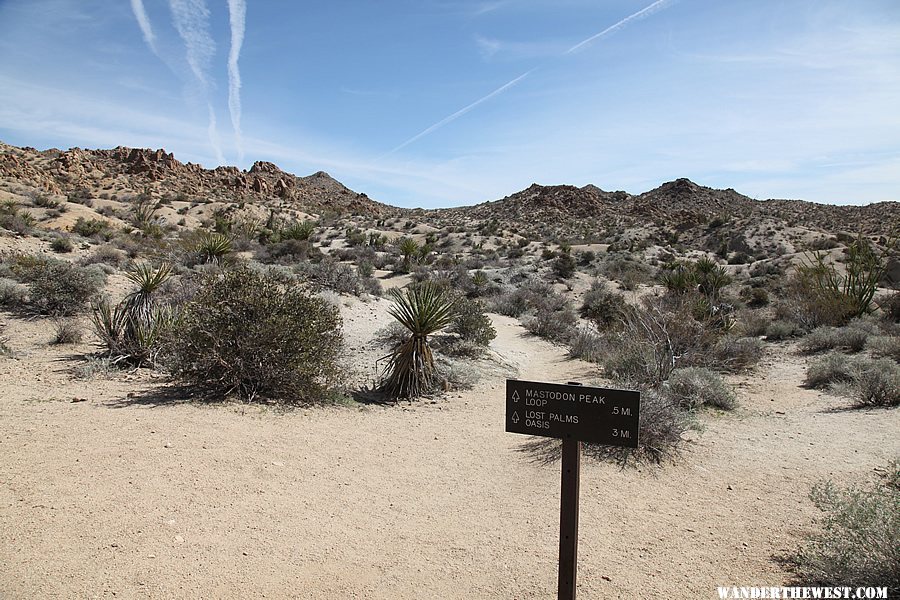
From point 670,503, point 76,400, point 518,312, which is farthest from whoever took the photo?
point 518,312

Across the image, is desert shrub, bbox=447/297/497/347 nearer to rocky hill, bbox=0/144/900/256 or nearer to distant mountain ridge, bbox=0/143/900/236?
rocky hill, bbox=0/144/900/256

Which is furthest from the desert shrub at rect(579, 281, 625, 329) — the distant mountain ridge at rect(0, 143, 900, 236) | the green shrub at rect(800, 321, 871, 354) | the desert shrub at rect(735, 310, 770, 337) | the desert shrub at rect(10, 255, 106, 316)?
the distant mountain ridge at rect(0, 143, 900, 236)

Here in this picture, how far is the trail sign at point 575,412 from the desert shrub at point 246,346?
555cm

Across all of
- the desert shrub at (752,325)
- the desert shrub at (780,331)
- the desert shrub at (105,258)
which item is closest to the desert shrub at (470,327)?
the desert shrub at (752,325)

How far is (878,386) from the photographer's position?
9.27 m

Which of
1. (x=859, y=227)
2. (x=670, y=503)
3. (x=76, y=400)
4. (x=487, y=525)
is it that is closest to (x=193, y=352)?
Result: (x=76, y=400)

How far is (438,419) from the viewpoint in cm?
898

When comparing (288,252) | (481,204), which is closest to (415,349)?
(288,252)

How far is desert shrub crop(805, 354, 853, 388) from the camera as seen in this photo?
10.8 metres

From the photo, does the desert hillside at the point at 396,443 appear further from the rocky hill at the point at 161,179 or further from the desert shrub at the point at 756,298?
the rocky hill at the point at 161,179

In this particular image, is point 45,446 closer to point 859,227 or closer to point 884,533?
point 884,533

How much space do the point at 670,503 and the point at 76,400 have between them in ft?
25.6

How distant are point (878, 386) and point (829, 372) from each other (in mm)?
1854

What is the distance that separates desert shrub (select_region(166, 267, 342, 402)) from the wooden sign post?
566cm
